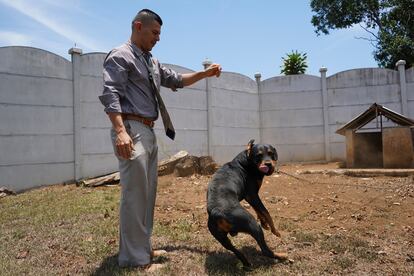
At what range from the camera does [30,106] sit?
8.88 metres

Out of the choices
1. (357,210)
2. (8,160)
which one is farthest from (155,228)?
(8,160)

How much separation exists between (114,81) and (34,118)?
6.86 metres

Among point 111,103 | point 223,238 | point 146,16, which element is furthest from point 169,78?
point 223,238

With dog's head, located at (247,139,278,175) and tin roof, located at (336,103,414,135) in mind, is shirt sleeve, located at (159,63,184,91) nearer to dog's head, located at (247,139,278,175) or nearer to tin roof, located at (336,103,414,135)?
dog's head, located at (247,139,278,175)

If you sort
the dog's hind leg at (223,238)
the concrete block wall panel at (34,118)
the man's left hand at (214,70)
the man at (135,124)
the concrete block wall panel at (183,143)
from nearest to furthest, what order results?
the man at (135,124) → the dog's hind leg at (223,238) → the man's left hand at (214,70) → the concrete block wall panel at (34,118) → the concrete block wall panel at (183,143)

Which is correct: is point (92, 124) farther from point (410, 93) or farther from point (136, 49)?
point (410, 93)

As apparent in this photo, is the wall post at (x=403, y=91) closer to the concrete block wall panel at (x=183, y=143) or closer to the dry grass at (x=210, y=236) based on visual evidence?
the concrete block wall panel at (x=183, y=143)

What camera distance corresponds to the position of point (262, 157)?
3594mm

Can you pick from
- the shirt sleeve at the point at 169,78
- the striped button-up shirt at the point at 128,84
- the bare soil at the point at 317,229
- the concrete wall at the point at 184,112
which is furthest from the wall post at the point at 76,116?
the striped button-up shirt at the point at 128,84

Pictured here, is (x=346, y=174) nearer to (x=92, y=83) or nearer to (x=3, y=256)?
(x=92, y=83)

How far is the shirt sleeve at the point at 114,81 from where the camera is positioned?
9.52 ft

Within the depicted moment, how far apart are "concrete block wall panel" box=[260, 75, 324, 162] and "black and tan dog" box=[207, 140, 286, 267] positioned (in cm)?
1015

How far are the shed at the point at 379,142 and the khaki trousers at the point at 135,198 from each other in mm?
8257

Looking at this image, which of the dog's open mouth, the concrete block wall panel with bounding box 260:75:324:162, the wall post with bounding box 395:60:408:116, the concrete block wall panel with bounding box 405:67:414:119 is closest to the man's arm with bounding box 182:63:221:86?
the dog's open mouth
